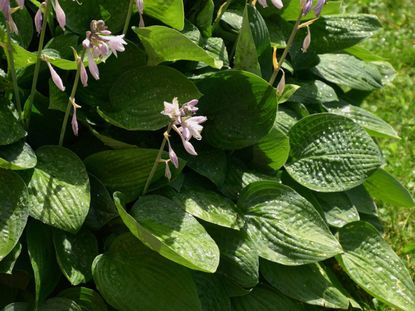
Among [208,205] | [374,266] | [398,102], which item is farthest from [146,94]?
[398,102]

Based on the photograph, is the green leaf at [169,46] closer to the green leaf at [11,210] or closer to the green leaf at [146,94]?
the green leaf at [146,94]

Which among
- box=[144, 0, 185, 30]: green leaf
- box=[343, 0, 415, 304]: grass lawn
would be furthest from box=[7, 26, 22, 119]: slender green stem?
box=[343, 0, 415, 304]: grass lawn

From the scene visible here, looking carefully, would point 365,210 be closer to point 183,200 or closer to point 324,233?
point 324,233

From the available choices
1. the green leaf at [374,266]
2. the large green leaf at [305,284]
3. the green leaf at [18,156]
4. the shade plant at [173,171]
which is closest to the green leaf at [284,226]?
the shade plant at [173,171]

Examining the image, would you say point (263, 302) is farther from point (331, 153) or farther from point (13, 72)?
point (13, 72)

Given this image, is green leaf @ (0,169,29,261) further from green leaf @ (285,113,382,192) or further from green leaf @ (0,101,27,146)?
green leaf @ (285,113,382,192)

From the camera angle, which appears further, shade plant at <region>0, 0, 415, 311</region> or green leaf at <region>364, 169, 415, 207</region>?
green leaf at <region>364, 169, 415, 207</region>
